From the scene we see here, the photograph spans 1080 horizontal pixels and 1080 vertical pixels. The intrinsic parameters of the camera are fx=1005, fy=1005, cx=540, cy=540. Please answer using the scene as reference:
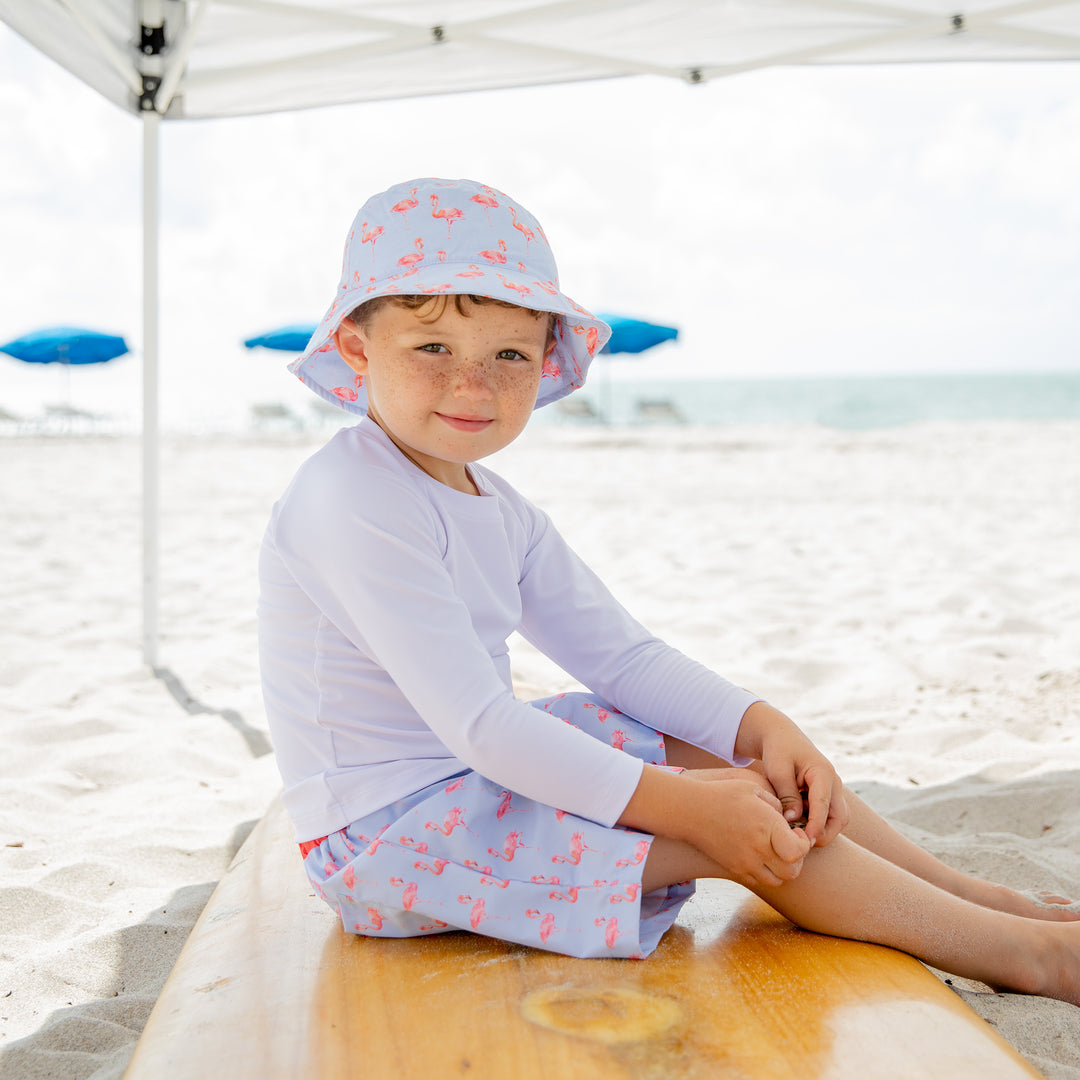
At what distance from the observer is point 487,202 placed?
1480 mm

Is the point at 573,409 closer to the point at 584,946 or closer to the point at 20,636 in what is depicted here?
the point at 20,636

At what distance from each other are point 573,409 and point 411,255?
67.5 ft

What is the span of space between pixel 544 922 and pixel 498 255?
92cm

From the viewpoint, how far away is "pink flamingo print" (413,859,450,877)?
132 cm

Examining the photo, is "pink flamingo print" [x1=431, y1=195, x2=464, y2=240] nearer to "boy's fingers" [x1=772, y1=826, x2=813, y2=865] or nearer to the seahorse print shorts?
the seahorse print shorts

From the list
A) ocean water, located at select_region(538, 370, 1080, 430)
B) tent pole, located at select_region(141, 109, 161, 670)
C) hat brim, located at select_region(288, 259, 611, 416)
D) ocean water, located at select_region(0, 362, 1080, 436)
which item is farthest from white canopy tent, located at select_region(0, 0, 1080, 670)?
ocean water, located at select_region(538, 370, 1080, 430)

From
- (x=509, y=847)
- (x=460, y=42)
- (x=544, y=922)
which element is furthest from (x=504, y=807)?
(x=460, y=42)

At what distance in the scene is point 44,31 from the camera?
2.64 m

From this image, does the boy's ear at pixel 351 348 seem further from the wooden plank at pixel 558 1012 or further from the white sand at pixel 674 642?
the white sand at pixel 674 642

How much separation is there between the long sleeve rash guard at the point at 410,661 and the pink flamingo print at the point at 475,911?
0.16 m

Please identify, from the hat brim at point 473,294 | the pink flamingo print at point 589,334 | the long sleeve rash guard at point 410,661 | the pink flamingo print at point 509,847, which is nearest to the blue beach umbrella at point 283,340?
the hat brim at point 473,294

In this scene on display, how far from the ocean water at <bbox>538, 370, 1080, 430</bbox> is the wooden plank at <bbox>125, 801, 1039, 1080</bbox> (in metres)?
20.3

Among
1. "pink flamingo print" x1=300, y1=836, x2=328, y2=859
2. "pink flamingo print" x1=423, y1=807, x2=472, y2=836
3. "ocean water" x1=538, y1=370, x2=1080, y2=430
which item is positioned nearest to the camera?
"pink flamingo print" x1=423, y1=807, x2=472, y2=836

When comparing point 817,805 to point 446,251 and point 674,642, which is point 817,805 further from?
point 674,642
